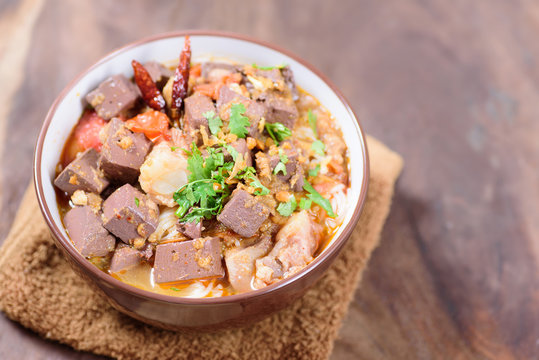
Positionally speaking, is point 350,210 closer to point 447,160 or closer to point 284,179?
point 284,179

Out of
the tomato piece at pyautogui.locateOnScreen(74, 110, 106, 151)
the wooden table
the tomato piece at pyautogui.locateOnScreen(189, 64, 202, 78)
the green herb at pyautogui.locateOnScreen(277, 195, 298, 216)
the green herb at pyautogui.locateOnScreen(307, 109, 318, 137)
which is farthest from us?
the wooden table

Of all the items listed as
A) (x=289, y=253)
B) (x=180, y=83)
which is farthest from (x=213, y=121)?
(x=289, y=253)

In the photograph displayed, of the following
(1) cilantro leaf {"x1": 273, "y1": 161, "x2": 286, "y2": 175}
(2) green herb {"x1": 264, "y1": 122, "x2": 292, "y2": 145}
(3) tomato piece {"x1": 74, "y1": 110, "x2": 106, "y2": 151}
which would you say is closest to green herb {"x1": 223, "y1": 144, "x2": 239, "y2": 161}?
(1) cilantro leaf {"x1": 273, "y1": 161, "x2": 286, "y2": 175}

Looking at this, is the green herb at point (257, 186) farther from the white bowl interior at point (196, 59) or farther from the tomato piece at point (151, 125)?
the tomato piece at point (151, 125)

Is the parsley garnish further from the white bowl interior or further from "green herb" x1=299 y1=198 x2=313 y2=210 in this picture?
the white bowl interior

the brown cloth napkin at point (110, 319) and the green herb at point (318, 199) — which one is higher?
the green herb at point (318, 199)

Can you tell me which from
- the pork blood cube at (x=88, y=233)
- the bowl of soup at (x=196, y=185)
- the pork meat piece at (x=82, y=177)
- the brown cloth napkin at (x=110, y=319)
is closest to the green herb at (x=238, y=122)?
the bowl of soup at (x=196, y=185)

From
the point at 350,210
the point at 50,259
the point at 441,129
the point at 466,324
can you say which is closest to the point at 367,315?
the point at 466,324
